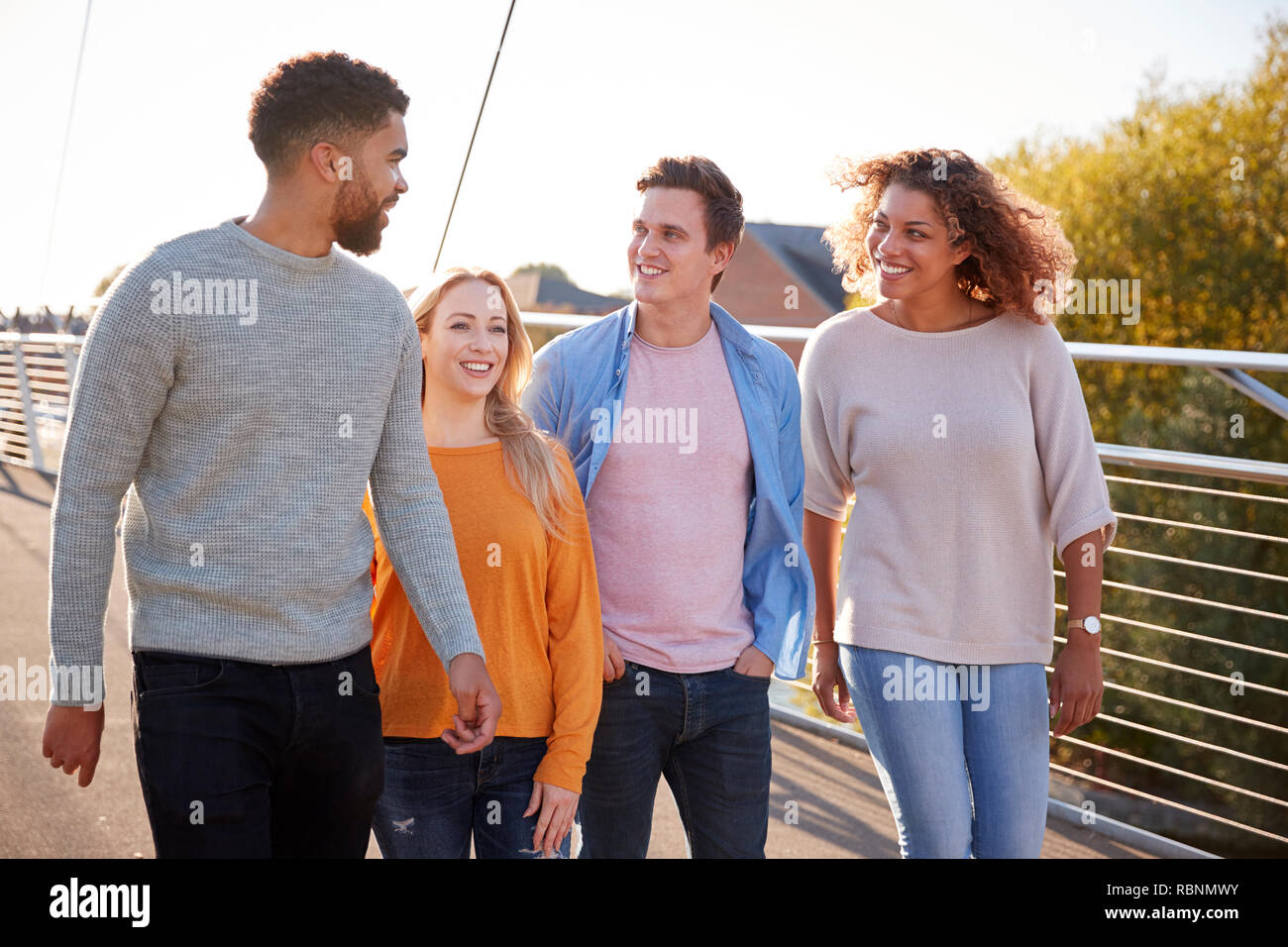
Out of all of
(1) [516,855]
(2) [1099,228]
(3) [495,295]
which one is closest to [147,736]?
(1) [516,855]

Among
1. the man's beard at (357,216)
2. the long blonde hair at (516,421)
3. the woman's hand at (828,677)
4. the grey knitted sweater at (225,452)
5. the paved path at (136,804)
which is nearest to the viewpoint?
the grey knitted sweater at (225,452)

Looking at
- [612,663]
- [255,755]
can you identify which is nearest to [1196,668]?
[612,663]

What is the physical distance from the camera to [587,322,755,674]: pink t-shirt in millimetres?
2242

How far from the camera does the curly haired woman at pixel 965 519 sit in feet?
7.17

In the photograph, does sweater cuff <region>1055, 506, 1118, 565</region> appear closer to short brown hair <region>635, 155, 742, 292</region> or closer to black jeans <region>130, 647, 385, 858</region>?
short brown hair <region>635, 155, 742, 292</region>

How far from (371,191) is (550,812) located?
1.09 m

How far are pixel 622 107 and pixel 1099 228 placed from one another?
427cm

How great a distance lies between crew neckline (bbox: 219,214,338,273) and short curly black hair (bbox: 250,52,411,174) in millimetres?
105

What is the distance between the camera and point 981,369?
89.0 inches

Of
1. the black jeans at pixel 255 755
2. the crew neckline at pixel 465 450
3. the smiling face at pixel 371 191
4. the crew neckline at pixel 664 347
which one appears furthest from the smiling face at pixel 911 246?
the black jeans at pixel 255 755

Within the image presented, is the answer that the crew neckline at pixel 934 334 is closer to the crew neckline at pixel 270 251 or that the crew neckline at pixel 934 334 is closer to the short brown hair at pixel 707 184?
the short brown hair at pixel 707 184

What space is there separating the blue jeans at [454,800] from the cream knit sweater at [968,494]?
2.37 ft

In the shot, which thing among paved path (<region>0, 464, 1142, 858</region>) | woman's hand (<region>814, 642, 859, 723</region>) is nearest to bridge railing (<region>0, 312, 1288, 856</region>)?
paved path (<region>0, 464, 1142, 858</region>)

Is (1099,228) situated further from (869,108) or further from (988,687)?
(988,687)
